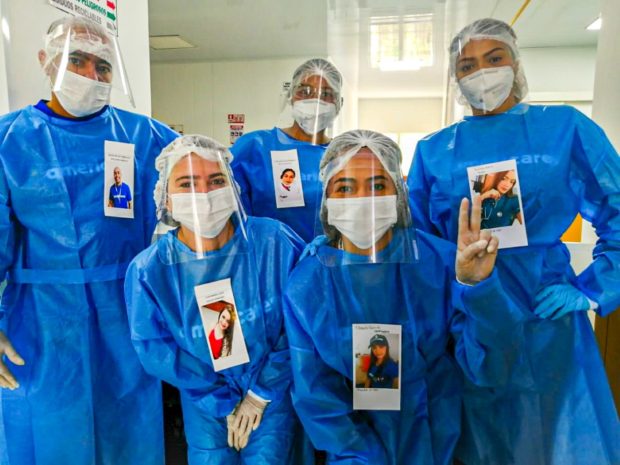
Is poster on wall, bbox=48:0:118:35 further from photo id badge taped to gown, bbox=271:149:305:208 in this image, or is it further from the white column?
the white column

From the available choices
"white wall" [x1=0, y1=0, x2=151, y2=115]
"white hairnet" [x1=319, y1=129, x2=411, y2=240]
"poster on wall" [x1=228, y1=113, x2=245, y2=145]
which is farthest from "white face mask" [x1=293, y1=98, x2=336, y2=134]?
"poster on wall" [x1=228, y1=113, x2=245, y2=145]

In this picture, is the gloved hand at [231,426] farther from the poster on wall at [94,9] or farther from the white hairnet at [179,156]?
the poster on wall at [94,9]

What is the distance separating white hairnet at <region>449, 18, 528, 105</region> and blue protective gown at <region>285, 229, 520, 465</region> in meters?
0.56

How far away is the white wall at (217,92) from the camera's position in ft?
9.01

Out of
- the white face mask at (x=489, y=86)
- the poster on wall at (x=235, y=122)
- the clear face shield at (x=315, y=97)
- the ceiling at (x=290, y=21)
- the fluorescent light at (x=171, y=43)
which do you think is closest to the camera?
the white face mask at (x=489, y=86)

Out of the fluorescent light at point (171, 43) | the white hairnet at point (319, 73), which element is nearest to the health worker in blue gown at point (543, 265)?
the white hairnet at point (319, 73)

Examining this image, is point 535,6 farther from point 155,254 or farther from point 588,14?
point 155,254

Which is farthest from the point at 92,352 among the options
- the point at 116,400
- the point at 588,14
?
the point at 588,14

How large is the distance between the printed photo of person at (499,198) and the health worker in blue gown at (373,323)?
0.16 metres

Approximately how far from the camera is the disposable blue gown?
1.43 m

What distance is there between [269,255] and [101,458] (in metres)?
0.89

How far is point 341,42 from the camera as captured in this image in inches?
124

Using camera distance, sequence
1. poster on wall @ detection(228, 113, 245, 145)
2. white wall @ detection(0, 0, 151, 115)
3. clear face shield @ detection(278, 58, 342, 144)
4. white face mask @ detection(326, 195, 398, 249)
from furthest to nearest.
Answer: poster on wall @ detection(228, 113, 245, 145), clear face shield @ detection(278, 58, 342, 144), white wall @ detection(0, 0, 151, 115), white face mask @ detection(326, 195, 398, 249)

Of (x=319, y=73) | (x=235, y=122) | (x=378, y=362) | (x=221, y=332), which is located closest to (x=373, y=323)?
(x=378, y=362)
